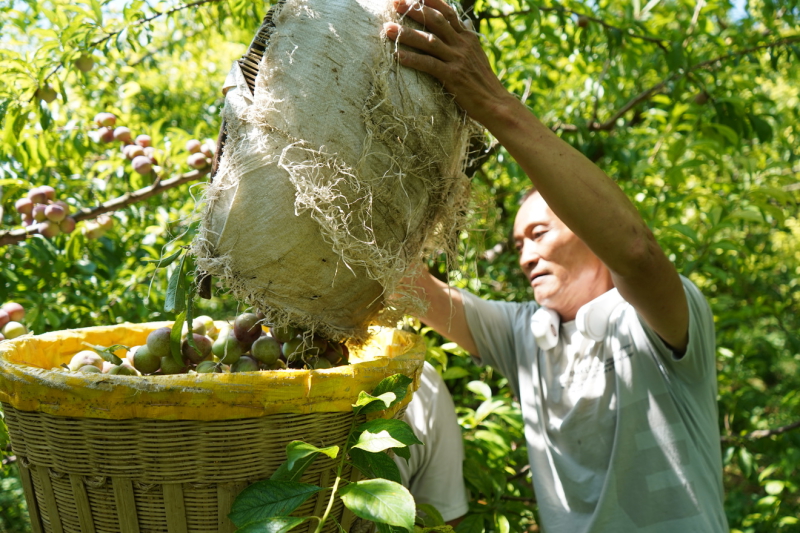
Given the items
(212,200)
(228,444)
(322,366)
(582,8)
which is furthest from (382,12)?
(582,8)

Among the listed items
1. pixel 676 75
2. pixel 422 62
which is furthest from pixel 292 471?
pixel 676 75

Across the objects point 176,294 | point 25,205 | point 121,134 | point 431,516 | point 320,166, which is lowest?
point 431,516

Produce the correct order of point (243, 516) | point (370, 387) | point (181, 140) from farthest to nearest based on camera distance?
point (181, 140), point (370, 387), point (243, 516)

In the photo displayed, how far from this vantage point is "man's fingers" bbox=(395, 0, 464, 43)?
103 cm

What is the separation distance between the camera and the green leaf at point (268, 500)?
2.62 ft

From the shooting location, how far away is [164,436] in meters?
0.86

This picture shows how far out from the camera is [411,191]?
3.41ft

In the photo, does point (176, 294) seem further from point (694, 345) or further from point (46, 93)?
point (694, 345)

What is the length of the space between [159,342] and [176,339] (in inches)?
1.5

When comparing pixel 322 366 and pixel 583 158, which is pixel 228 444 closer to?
pixel 322 366

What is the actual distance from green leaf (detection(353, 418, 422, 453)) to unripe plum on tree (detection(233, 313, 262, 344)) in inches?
13.9

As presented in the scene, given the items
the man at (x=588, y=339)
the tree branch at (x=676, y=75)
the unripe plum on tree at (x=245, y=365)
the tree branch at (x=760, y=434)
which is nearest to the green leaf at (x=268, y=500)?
the unripe plum on tree at (x=245, y=365)

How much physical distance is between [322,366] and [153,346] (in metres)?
0.31

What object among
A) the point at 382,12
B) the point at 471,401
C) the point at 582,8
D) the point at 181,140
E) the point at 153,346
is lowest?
the point at 471,401
